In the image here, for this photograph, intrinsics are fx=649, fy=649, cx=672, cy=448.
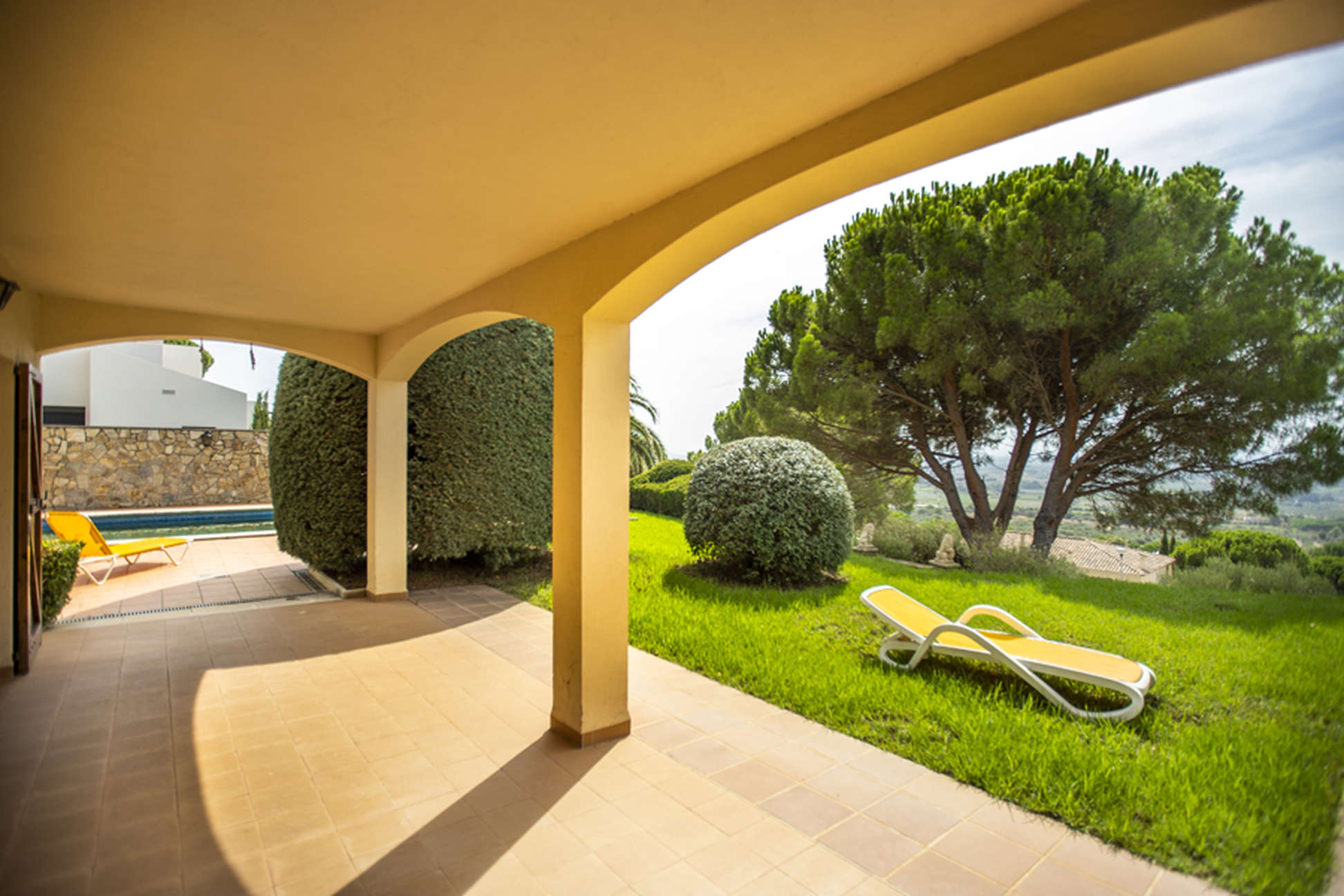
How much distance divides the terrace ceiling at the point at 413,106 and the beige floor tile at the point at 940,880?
2775mm

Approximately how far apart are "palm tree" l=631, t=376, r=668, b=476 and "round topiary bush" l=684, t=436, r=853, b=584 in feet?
10.1

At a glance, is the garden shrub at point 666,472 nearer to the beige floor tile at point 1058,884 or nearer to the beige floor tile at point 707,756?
the beige floor tile at point 707,756

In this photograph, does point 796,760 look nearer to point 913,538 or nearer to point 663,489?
point 913,538

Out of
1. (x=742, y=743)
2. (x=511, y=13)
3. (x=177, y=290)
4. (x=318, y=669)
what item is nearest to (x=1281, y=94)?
(x=511, y=13)

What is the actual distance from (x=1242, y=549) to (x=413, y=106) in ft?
38.0

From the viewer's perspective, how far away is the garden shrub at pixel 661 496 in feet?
55.5

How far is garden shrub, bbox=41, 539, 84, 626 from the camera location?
5648 millimetres

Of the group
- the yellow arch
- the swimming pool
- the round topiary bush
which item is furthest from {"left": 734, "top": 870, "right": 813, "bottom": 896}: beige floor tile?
the swimming pool

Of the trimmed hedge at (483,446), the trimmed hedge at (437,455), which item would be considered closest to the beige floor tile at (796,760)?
the trimmed hedge at (483,446)

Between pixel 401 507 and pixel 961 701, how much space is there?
5.67 meters

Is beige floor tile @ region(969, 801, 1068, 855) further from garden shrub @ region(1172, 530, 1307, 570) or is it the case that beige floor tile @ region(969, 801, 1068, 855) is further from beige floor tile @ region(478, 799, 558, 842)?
garden shrub @ region(1172, 530, 1307, 570)

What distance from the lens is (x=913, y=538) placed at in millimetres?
12695

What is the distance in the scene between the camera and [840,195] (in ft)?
9.07

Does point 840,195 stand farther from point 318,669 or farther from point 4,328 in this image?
point 4,328
